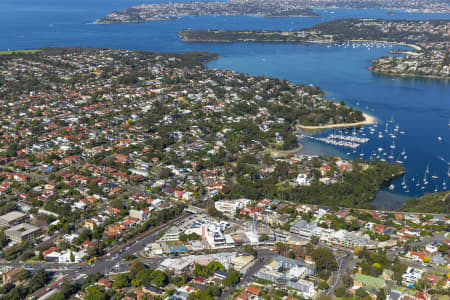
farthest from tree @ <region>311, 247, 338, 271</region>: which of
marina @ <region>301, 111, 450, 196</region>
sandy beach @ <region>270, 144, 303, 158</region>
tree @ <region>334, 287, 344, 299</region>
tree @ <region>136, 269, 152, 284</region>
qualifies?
sandy beach @ <region>270, 144, 303, 158</region>

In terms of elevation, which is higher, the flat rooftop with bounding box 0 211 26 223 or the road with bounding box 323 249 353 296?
the flat rooftop with bounding box 0 211 26 223

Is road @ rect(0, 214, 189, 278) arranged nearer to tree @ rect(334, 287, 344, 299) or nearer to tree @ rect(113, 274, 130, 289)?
tree @ rect(113, 274, 130, 289)

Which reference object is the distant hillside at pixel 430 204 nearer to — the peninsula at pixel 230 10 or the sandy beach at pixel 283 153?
the sandy beach at pixel 283 153

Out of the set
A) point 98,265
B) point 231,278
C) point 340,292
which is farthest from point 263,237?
point 98,265

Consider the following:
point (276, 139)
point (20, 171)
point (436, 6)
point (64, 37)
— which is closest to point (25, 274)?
point (20, 171)

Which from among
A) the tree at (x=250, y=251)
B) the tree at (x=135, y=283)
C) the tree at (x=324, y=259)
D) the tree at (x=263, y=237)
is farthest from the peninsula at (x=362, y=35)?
the tree at (x=135, y=283)

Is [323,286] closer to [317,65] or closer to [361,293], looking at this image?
[361,293]
